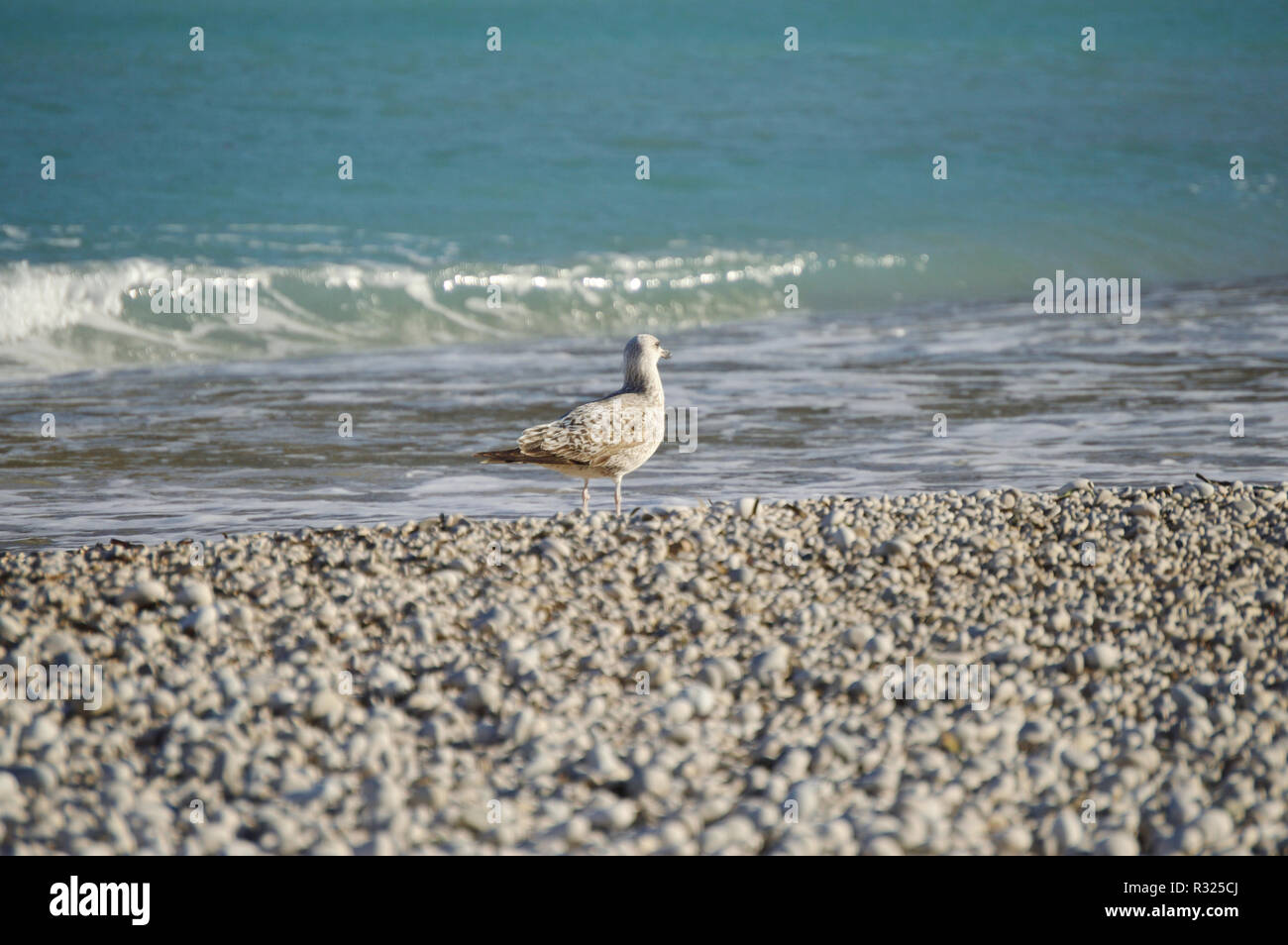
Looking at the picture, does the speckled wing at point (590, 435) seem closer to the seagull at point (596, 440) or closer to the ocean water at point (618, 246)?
the seagull at point (596, 440)

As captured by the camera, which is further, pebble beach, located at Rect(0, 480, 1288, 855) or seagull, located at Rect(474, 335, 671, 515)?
seagull, located at Rect(474, 335, 671, 515)

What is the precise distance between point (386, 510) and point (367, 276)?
350 inches

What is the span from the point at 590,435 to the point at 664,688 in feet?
6.38

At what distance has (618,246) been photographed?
17.2 metres

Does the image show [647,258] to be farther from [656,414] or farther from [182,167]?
[656,414]

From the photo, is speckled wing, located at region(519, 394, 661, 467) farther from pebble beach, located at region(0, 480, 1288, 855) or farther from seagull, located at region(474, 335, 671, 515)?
pebble beach, located at region(0, 480, 1288, 855)

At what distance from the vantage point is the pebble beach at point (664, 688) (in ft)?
10.8

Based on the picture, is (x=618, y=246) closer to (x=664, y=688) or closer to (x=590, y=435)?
(x=590, y=435)

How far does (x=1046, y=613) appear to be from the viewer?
4.75m

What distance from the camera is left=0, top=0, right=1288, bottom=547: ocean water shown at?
7.77 m

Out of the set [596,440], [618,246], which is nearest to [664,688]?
[596,440]

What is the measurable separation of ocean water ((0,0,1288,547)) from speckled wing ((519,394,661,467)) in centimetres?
86

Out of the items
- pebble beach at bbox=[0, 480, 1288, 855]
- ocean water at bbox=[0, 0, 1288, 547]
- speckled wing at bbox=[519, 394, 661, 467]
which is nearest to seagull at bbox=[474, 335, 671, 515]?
speckled wing at bbox=[519, 394, 661, 467]
